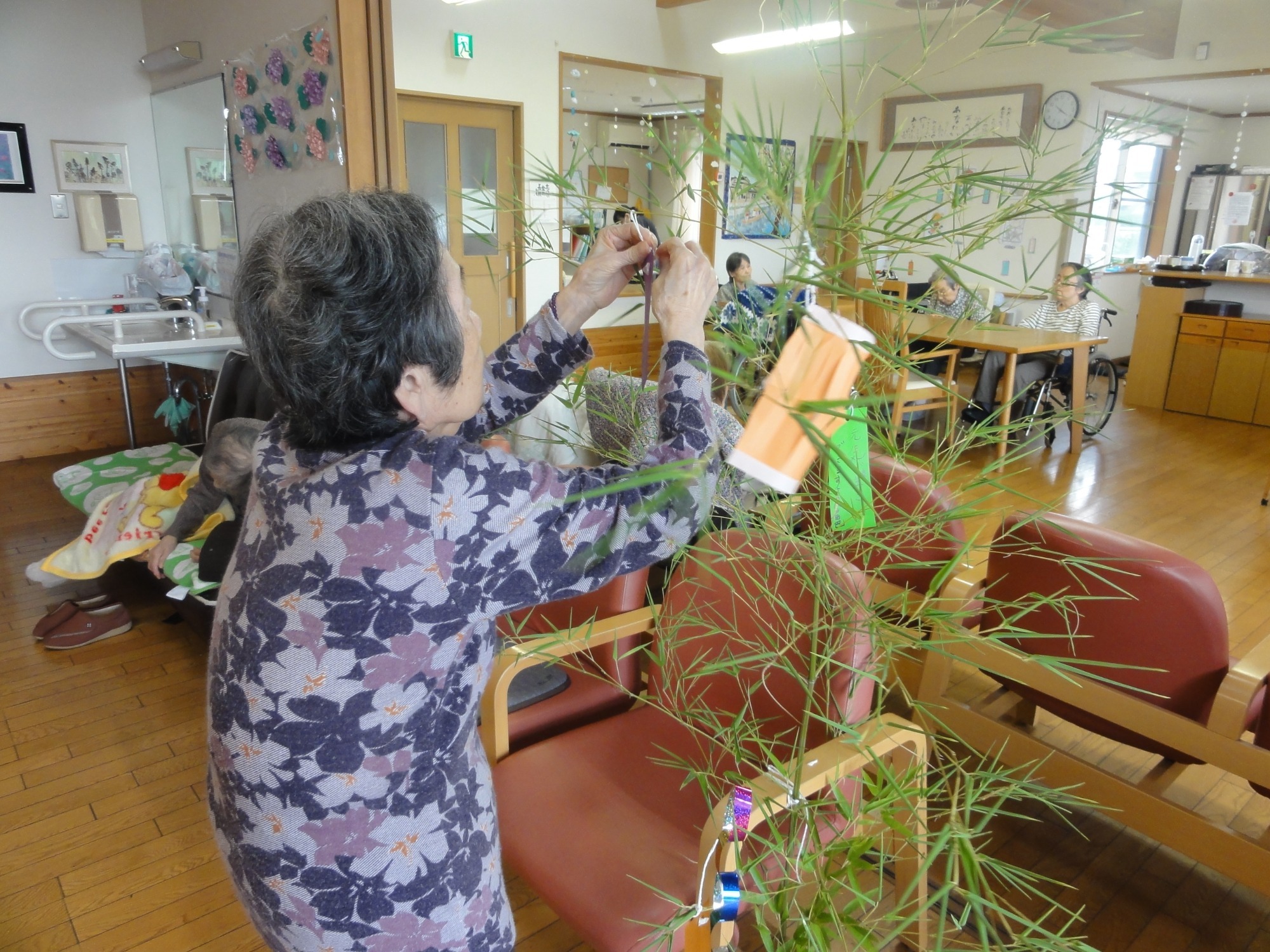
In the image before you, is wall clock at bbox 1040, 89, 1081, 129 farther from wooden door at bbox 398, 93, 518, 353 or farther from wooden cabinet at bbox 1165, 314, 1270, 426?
wooden door at bbox 398, 93, 518, 353

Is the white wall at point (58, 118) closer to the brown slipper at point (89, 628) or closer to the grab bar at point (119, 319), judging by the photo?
the grab bar at point (119, 319)

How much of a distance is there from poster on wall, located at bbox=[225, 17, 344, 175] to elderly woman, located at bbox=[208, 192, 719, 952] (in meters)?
2.50

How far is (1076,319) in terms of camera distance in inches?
223

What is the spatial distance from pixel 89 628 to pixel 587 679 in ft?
7.19

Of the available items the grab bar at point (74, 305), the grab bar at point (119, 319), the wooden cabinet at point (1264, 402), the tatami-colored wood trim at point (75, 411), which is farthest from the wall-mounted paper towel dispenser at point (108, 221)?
the wooden cabinet at point (1264, 402)

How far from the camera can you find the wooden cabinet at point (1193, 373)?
268 inches

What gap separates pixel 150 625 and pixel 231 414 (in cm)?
96

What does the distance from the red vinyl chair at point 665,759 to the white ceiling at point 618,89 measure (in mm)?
4423

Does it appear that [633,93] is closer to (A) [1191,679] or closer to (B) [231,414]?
(B) [231,414]

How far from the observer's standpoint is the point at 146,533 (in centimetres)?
299

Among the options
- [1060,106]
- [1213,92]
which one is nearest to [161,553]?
[1060,106]

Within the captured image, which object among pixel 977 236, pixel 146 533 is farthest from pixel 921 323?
pixel 146 533

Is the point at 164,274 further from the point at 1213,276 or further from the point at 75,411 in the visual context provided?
the point at 1213,276

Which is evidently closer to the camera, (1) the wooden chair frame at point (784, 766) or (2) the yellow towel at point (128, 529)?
(1) the wooden chair frame at point (784, 766)
